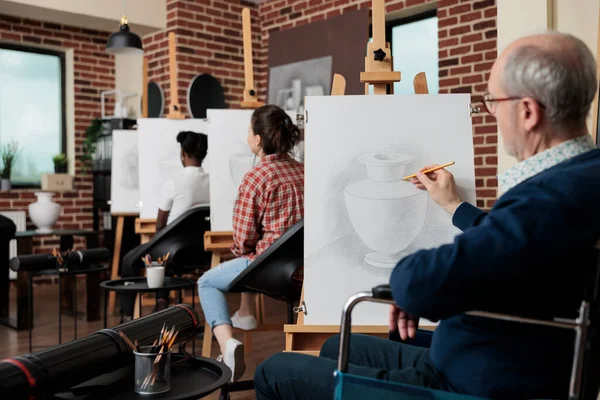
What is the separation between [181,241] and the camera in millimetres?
3947

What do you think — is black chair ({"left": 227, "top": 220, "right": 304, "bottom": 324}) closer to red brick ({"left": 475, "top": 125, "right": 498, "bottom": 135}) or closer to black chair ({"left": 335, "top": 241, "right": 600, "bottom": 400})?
black chair ({"left": 335, "top": 241, "right": 600, "bottom": 400})

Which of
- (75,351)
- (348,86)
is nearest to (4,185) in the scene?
(348,86)

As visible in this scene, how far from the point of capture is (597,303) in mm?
1123

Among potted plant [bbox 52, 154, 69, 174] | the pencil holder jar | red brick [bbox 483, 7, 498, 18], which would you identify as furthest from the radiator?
the pencil holder jar

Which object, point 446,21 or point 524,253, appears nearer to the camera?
point 524,253

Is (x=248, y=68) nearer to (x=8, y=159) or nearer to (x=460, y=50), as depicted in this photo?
(x=460, y=50)

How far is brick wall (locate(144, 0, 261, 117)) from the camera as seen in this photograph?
5941 millimetres

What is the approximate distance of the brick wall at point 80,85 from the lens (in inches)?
252

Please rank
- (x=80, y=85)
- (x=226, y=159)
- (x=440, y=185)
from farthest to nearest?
(x=80, y=85) < (x=226, y=159) < (x=440, y=185)

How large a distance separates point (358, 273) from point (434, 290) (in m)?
0.95

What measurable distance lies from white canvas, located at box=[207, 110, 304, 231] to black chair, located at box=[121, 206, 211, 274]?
0.15m

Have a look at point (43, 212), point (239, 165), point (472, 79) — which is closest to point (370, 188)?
point (239, 165)

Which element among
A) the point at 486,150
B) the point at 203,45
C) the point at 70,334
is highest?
the point at 203,45

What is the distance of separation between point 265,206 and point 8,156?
164 inches
